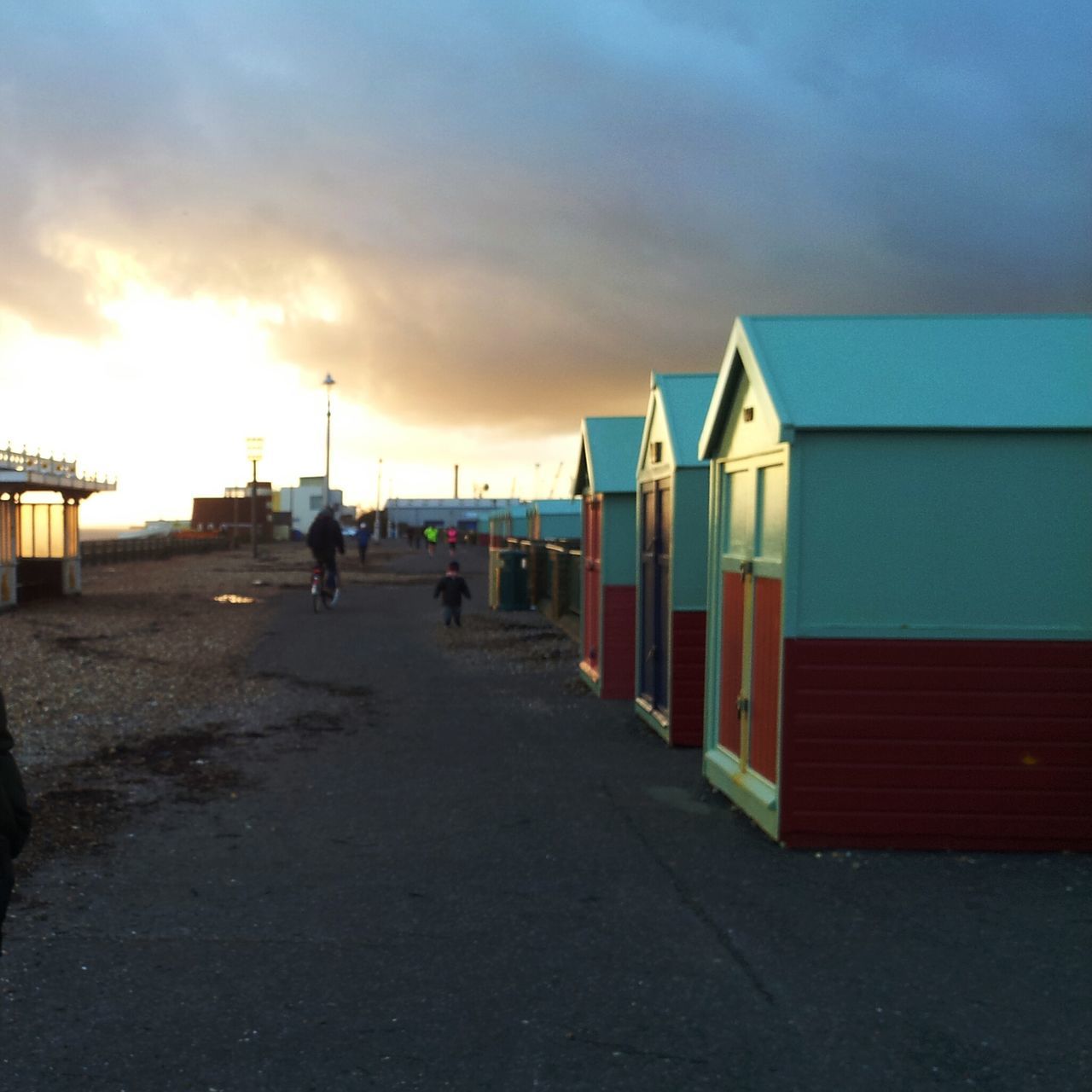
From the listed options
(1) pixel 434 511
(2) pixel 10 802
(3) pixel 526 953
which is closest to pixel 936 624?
(3) pixel 526 953

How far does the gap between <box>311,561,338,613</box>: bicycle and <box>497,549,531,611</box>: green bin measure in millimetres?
3541

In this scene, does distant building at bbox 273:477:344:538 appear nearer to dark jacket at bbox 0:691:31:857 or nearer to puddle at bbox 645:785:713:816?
puddle at bbox 645:785:713:816

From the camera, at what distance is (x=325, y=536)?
77.5 feet

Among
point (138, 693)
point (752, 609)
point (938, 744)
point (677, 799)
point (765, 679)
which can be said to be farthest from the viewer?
point (138, 693)

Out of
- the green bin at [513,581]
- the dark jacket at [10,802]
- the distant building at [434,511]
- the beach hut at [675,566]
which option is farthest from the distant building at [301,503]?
the dark jacket at [10,802]

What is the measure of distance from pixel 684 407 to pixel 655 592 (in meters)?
A: 1.71

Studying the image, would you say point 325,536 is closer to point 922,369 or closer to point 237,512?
point 922,369

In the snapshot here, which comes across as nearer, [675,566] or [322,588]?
[675,566]

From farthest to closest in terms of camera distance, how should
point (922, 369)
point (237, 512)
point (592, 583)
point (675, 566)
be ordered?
point (237, 512), point (592, 583), point (675, 566), point (922, 369)

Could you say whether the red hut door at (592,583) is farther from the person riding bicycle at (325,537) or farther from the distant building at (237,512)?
the distant building at (237,512)

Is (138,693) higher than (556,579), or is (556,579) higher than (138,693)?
(556,579)

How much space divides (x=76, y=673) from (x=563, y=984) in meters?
11.6

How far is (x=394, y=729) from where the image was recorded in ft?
36.6

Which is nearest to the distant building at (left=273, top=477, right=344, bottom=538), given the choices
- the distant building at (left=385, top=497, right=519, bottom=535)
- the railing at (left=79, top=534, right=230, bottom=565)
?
the distant building at (left=385, top=497, right=519, bottom=535)
